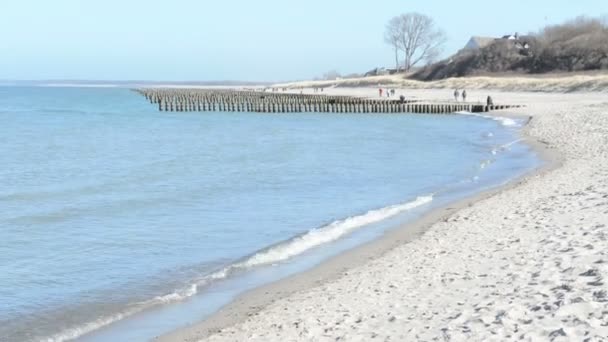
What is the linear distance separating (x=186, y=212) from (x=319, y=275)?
271 inches

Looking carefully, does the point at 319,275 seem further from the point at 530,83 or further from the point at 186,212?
the point at 530,83

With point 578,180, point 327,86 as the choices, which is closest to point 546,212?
point 578,180

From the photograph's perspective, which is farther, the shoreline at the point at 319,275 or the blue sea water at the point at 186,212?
the blue sea water at the point at 186,212

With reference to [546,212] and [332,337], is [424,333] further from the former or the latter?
[546,212]

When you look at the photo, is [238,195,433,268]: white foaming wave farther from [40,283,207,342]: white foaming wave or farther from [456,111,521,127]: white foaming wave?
[456,111,521,127]: white foaming wave

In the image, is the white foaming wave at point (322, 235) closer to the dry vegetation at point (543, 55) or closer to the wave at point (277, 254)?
the wave at point (277, 254)

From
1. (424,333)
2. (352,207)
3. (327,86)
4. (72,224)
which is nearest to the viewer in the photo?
(424,333)

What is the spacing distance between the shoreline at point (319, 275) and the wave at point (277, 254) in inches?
30.8

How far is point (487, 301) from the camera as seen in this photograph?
7297 mm

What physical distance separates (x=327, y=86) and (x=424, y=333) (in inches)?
5526

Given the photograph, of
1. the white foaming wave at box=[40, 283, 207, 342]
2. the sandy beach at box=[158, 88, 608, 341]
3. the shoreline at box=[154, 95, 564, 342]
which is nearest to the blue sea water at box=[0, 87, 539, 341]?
the white foaming wave at box=[40, 283, 207, 342]

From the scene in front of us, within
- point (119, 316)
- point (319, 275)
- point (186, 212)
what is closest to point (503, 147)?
point (186, 212)

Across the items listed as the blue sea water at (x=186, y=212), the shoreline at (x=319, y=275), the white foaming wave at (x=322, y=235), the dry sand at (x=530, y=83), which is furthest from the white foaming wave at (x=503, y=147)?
the dry sand at (x=530, y=83)

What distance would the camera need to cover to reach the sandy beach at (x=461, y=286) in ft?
21.5
